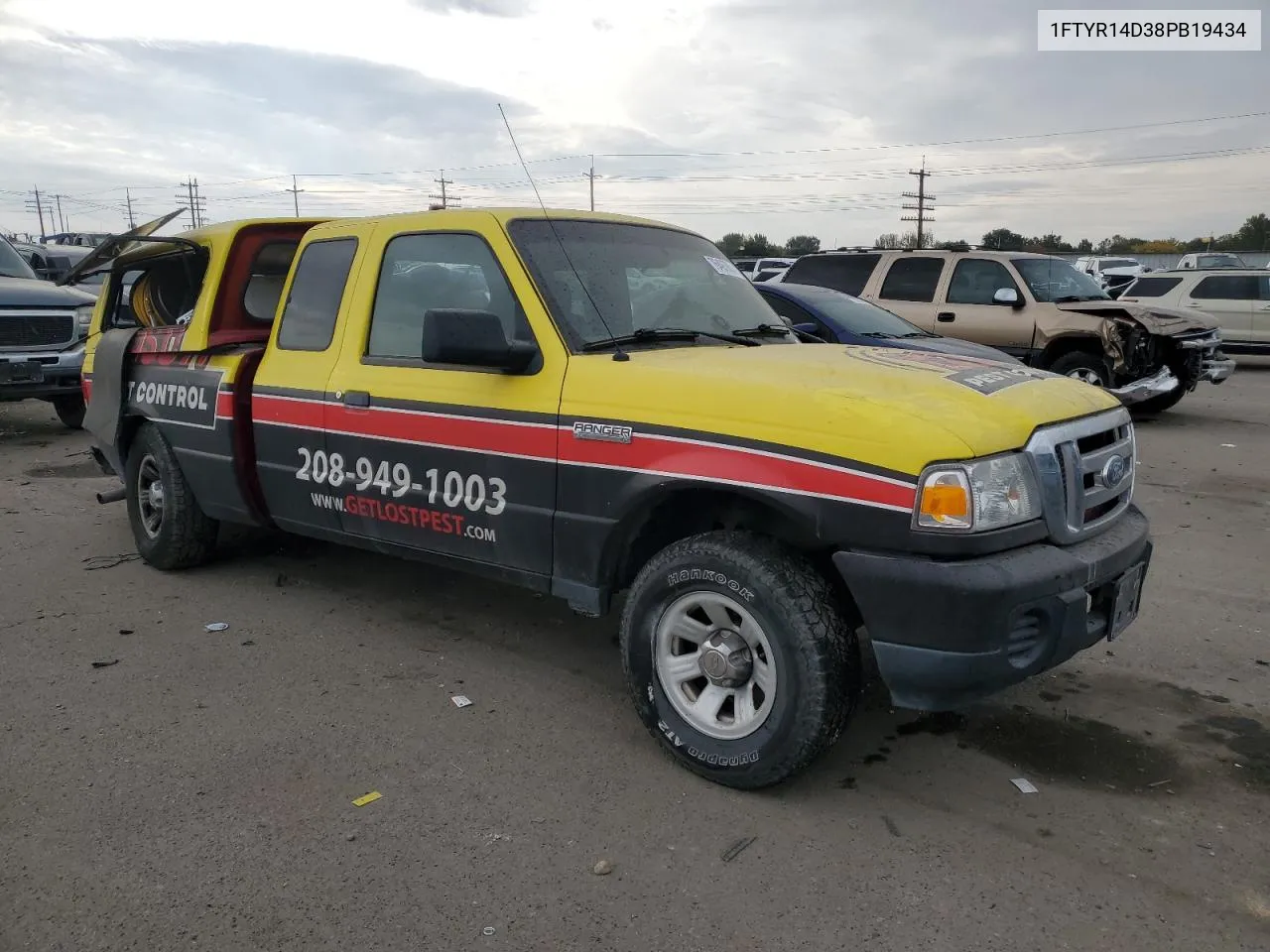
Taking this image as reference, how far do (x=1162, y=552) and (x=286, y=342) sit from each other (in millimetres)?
5227

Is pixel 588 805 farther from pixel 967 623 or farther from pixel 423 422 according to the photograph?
pixel 423 422

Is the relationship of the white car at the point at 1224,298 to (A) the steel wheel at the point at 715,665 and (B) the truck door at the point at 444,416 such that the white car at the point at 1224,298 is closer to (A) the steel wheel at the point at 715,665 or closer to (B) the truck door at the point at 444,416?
(B) the truck door at the point at 444,416

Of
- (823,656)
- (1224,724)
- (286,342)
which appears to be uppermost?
(286,342)

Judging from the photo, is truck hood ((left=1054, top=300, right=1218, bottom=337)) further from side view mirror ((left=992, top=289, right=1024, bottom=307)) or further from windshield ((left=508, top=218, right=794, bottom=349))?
windshield ((left=508, top=218, right=794, bottom=349))

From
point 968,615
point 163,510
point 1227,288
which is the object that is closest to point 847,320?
point 163,510

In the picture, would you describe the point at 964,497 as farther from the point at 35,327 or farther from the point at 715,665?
the point at 35,327

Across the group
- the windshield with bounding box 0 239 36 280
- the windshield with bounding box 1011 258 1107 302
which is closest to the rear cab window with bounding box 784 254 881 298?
the windshield with bounding box 1011 258 1107 302

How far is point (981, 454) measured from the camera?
2.86 m

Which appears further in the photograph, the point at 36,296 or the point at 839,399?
the point at 36,296

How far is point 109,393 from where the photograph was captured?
18.9 ft

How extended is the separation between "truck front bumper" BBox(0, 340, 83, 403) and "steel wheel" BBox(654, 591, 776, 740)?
326 inches

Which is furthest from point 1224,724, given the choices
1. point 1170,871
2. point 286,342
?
point 286,342

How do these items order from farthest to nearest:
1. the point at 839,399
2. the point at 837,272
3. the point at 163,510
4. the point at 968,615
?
the point at 837,272 → the point at 163,510 → the point at 839,399 → the point at 968,615

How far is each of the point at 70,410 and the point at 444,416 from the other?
8.81 m
